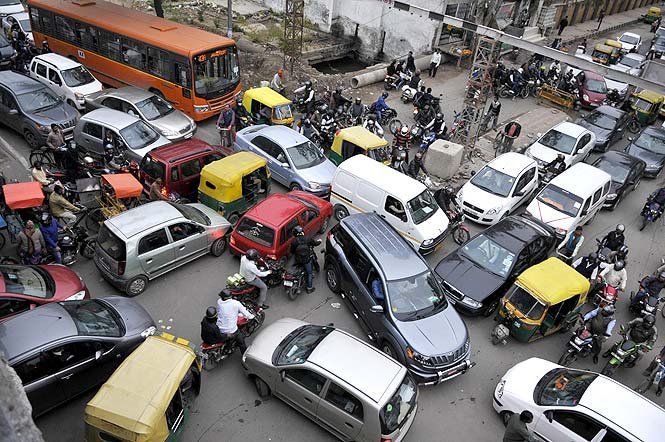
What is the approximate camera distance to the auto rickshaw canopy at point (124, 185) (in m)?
11.9

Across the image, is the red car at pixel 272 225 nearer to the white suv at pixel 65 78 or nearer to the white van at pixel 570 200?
the white van at pixel 570 200

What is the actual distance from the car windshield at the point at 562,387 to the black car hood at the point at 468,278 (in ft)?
8.06

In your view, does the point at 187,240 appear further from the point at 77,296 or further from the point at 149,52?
the point at 149,52

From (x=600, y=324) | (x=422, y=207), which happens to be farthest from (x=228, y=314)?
(x=600, y=324)

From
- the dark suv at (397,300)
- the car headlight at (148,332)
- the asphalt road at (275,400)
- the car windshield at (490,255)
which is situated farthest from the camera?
the car windshield at (490,255)

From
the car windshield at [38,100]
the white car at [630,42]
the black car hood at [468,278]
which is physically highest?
the white car at [630,42]

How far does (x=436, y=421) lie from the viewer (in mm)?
8914

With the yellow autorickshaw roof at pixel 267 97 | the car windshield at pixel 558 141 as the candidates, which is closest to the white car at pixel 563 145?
the car windshield at pixel 558 141

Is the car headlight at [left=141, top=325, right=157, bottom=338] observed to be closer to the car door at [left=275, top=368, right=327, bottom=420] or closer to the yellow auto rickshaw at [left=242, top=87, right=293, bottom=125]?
the car door at [left=275, top=368, right=327, bottom=420]

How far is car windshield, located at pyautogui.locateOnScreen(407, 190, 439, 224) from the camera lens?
12.6 metres

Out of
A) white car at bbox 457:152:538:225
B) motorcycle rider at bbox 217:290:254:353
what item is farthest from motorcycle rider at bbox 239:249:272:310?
white car at bbox 457:152:538:225

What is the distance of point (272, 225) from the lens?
36.4ft

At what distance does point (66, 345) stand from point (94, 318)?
0.77m

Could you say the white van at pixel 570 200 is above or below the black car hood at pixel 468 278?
above
